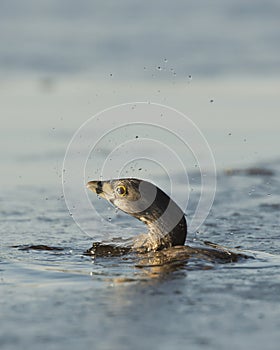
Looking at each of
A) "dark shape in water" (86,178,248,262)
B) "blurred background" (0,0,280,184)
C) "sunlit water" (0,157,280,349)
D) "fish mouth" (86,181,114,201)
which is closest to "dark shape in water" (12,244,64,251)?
"sunlit water" (0,157,280,349)

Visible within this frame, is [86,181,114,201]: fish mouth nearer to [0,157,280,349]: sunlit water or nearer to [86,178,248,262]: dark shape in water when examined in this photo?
[86,178,248,262]: dark shape in water

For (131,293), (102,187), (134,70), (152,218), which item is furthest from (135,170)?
(134,70)

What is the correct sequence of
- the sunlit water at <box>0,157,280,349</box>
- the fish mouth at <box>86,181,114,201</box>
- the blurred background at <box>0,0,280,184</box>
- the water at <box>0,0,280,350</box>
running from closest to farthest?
the sunlit water at <box>0,157,280,349</box>, the water at <box>0,0,280,350</box>, the fish mouth at <box>86,181,114,201</box>, the blurred background at <box>0,0,280,184</box>

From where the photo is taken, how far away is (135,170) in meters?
13.7

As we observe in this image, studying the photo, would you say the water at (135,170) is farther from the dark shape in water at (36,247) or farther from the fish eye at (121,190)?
the fish eye at (121,190)

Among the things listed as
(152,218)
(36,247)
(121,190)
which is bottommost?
(36,247)

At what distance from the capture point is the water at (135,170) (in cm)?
657

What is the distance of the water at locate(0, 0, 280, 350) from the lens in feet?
21.6

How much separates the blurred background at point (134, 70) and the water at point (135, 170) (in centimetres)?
5

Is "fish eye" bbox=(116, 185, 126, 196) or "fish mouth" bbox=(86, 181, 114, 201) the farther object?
"fish mouth" bbox=(86, 181, 114, 201)

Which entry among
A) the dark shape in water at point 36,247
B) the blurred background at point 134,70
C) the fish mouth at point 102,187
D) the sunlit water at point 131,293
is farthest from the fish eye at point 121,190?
the blurred background at point 134,70

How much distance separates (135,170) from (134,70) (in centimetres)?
762

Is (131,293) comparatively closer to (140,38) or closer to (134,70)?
(134,70)

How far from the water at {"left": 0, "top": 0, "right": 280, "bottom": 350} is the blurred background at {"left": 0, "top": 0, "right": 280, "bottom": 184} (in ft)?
0.16
